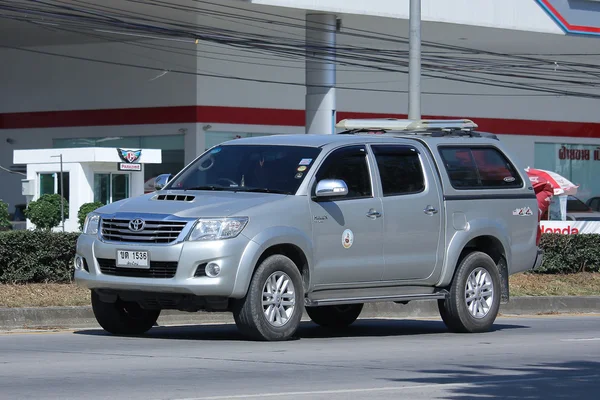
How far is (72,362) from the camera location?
9.73 meters

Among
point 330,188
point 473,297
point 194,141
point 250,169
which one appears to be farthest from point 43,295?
point 194,141

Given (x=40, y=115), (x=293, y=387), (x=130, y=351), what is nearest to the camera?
(x=293, y=387)

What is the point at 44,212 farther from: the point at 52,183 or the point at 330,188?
the point at 330,188

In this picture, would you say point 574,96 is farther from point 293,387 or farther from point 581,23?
point 293,387

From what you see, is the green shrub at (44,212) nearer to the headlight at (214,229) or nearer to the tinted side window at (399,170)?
the tinted side window at (399,170)

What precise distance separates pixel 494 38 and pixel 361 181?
29358 millimetres

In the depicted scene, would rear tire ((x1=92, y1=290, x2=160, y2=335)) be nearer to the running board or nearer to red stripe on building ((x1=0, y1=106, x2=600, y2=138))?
the running board

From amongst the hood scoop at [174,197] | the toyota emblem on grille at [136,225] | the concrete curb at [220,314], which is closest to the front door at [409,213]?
the hood scoop at [174,197]

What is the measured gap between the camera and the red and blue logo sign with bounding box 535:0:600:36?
3944cm

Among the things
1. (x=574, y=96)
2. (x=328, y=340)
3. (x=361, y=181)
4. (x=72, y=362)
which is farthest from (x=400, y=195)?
(x=574, y=96)

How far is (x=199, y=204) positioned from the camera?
11289 millimetres

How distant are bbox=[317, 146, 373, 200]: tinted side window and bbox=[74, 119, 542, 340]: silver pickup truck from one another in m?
0.01

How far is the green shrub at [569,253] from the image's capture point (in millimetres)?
19953

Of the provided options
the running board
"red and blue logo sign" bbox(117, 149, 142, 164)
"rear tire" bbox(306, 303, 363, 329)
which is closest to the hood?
the running board
